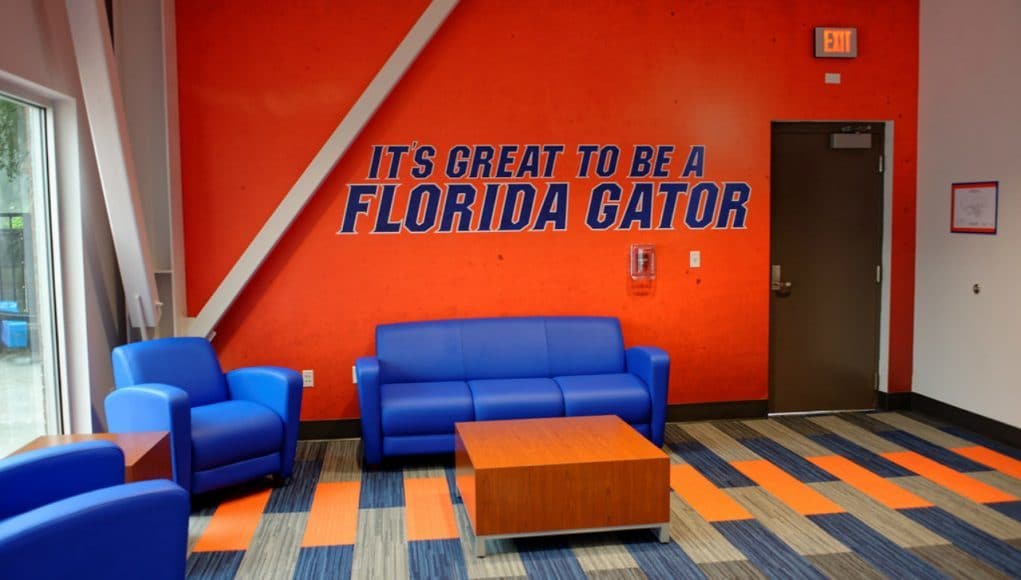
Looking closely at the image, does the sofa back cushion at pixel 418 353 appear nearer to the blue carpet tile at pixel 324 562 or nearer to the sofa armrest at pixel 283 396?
the sofa armrest at pixel 283 396

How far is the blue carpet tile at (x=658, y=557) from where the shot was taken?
3.71 m

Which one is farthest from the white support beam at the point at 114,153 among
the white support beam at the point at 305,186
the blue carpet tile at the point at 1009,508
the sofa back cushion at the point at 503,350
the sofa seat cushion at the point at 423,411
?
the blue carpet tile at the point at 1009,508

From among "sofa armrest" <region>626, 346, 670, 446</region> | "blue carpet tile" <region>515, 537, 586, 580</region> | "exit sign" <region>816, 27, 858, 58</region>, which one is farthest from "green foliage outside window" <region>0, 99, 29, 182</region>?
"exit sign" <region>816, 27, 858, 58</region>

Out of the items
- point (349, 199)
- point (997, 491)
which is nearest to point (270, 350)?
point (349, 199)

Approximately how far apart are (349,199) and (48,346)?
→ 2.09 meters

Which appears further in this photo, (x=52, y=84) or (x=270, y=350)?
(x=270, y=350)

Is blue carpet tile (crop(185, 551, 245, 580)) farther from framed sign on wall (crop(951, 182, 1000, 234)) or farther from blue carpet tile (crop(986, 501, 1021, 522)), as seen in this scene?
framed sign on wall (crop(951, 182, 1000, 234))

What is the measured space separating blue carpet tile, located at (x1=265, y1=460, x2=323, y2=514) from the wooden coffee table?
1073 millimetres

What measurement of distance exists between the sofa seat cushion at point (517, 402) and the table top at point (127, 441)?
1945 millimetres

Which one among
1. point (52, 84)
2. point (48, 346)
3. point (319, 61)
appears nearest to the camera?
point (52, 84)

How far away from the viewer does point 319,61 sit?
5.81 metres

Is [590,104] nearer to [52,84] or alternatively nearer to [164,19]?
[164,19]

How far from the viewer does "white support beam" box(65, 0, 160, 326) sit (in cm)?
450

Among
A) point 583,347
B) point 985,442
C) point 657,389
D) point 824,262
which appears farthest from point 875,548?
point 824,262
